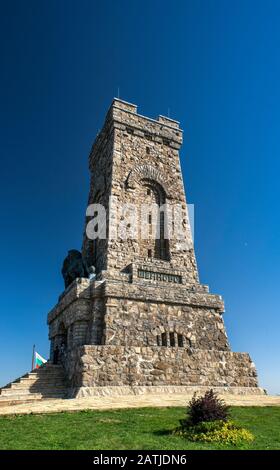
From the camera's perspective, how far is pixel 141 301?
60.9 feet

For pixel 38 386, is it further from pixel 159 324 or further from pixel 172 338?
pixel 172 338

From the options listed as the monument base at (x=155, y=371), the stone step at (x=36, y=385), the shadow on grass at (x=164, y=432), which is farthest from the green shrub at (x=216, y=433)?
the stone step at (x=36, y=385)

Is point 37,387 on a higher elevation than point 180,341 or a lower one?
lower

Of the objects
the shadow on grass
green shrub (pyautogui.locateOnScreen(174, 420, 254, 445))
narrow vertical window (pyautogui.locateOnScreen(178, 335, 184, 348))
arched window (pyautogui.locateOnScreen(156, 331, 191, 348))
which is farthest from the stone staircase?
green shrub (pyautogui.locateOnScreen(174, 420, 254, 445))

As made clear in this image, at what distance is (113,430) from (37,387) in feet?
28.9

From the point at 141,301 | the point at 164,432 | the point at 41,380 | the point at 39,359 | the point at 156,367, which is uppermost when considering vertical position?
the point at 141,301

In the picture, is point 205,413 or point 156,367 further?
point 156,367

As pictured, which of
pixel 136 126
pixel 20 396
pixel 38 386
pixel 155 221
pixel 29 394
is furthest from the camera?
pixel 136 126

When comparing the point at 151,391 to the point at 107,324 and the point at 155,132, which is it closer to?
the point at 107,324

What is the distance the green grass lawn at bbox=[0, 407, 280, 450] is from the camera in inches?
269

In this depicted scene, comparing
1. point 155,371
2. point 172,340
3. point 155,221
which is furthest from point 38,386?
point 155,221

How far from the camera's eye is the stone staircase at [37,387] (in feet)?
45.3

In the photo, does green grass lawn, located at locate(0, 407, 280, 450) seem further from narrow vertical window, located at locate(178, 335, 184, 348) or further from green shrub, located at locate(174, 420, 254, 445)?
narrow vertical window, located at locate(178, 335, 184, 348)
